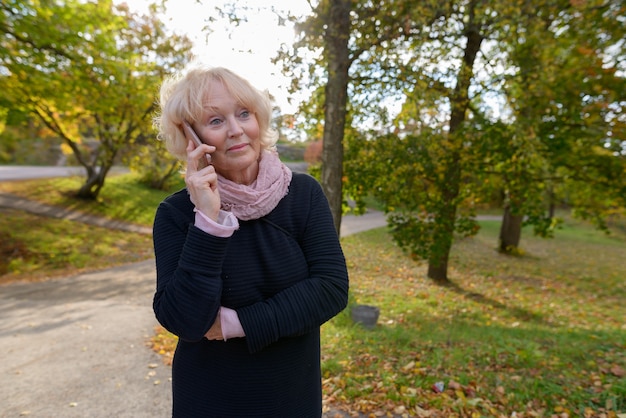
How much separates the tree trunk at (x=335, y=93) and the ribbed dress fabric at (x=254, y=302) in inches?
208

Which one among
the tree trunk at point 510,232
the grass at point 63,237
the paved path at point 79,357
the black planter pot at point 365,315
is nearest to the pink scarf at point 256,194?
the paved path at point 79,357

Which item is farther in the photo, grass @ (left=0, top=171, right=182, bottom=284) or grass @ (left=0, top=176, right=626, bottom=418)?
grass @ (left=0, top=171, right=182, bottom=284)

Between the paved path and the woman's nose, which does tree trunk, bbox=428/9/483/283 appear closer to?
the paved path

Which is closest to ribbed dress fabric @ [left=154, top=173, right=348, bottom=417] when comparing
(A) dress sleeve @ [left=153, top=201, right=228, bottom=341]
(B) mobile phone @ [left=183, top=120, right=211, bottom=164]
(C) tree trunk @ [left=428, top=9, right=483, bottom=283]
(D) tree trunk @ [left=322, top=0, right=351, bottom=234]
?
(A) dress sleeve @ [left=153, top=201, right=228, bottom=341]

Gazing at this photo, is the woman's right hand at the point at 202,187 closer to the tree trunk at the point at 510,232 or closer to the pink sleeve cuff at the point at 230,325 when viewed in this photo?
the pink sleeve cuff at the point at 230,325

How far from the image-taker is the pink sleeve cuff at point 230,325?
152 centimetres

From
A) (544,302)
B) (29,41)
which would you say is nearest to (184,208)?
(544,302)

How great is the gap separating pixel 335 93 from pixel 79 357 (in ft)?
17.3

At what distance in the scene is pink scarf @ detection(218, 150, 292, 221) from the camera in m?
1.65

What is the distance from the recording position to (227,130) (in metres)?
1.67

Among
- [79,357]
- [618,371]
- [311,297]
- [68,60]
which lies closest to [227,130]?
[311,297]

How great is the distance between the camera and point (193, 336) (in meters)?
1.46

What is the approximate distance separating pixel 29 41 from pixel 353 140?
894 cm

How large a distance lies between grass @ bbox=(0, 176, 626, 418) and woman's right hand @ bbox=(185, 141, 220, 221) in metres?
3.18
